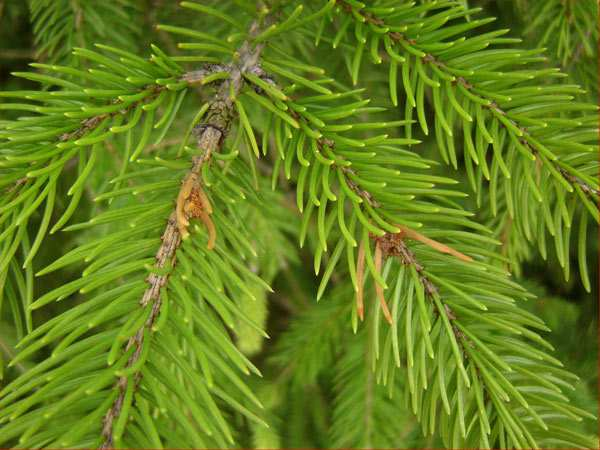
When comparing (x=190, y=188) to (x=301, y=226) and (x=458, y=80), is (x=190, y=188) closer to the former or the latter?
(x=301, y=226)

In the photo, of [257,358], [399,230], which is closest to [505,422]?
[399,230]

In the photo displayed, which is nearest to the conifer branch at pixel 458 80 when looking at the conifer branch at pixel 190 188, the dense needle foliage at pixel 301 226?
the dense needle foliage at pixel 301 226

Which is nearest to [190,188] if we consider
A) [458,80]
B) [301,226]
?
[301,226]

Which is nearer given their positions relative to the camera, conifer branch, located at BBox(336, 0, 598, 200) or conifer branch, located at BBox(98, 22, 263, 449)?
conifer branch, located at BBox(98, 22, 263, 449)

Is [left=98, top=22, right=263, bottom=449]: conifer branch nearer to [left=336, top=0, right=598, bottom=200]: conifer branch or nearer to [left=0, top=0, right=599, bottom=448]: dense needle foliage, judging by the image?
[left=0, top=0, right=599, bottom=448]: dense needle foliage

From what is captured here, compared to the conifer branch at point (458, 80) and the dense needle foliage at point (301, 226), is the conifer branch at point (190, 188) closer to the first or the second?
the dense needle foliage at point (301, 226)

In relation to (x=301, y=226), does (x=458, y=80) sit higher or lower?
higher

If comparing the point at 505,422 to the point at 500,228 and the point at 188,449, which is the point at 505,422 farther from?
the point at 500,228

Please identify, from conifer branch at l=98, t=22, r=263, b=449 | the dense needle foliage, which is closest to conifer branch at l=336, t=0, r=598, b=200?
the dense needle foliage

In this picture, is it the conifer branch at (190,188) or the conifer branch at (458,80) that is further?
the conifer branch at (458,80)
